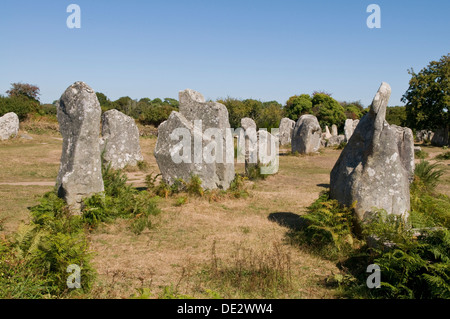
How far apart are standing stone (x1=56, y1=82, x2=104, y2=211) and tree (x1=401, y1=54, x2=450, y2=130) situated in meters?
29.9

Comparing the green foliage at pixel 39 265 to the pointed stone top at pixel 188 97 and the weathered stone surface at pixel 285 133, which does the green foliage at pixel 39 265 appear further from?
the weathered stone surface at pixel 285 133

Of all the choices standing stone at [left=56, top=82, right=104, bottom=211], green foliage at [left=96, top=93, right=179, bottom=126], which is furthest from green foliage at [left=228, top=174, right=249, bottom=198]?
green foliage at [left=96, top=93, right=179, bottom=126]

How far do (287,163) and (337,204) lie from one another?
12.8 meters

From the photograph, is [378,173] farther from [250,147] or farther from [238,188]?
[250,147]

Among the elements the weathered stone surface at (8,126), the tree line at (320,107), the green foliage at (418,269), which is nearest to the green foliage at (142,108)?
the tree line at (320,107)

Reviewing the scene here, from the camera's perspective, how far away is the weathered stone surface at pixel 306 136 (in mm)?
23022

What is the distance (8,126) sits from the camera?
23.7 meters

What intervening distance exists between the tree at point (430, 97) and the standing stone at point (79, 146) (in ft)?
98.1

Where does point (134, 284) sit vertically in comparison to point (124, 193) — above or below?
below

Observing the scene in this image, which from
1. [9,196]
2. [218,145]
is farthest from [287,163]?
[9,196]

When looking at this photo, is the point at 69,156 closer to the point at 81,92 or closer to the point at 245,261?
the point at 81,92

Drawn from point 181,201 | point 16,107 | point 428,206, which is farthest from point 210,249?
point 16,107

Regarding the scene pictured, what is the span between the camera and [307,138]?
22922 millimetres

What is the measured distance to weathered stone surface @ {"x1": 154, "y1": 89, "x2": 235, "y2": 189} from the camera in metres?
11.1
